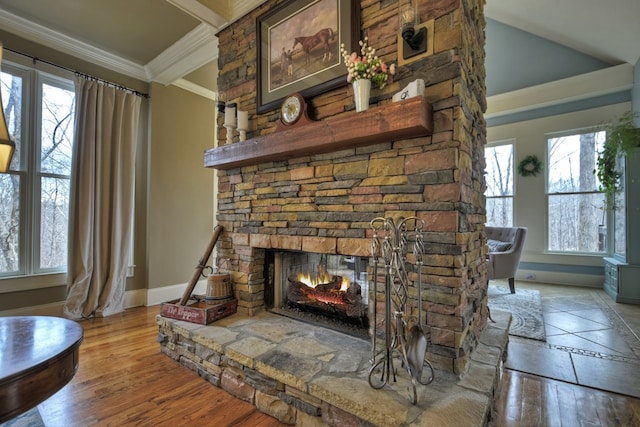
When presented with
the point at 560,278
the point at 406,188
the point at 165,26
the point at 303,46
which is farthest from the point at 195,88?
the point at 560,278

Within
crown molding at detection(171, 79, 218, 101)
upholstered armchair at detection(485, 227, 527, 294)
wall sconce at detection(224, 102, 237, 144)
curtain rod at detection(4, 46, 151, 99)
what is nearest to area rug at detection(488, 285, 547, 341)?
upholstered armchair at detection(485, 227, 527, 294)

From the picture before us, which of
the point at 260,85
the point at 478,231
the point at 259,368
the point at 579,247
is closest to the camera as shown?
the point at 259,368

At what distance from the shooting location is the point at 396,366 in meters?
1.56

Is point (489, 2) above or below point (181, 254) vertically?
above

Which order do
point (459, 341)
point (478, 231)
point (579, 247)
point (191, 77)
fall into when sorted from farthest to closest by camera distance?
1. point (579, 247)
2. point (191, 77)
3. point (478, 231)
4. point (459, 341)

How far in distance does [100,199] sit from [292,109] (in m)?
2.52

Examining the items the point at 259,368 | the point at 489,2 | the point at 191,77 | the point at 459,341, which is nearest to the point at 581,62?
the point at 489,2

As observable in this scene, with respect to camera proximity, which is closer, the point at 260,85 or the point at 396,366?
the point at 396,366

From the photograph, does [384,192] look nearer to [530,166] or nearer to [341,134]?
[341,134]

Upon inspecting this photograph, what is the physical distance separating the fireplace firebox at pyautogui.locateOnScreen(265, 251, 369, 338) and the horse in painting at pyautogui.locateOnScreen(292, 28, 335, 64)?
1458 mm

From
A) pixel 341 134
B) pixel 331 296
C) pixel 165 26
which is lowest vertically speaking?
pixel 331 296

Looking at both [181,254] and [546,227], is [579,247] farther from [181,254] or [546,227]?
[181,254]

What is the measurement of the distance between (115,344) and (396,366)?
92.3 inches

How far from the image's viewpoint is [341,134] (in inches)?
67.8
